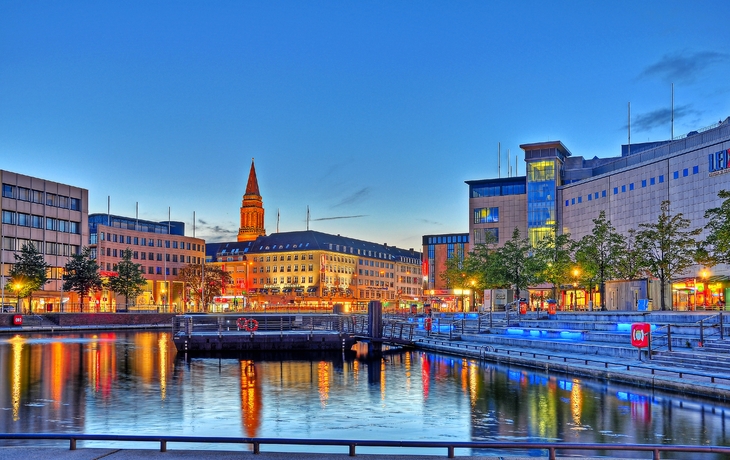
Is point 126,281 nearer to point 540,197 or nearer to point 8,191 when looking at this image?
point 8,191

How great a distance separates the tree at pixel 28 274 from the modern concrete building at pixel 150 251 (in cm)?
4137

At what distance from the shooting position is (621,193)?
113 meters

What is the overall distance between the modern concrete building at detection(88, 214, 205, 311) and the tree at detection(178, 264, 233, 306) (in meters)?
1.93

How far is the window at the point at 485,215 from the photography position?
14462 cm

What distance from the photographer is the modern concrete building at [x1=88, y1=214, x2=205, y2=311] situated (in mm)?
154250

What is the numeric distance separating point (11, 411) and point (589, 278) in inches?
2636

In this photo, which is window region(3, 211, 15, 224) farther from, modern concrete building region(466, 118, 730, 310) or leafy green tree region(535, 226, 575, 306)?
modern concrete building region(466, 118, 730, 310)

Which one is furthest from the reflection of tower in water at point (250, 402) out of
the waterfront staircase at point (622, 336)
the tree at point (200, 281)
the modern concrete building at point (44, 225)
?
the tree at point (200, 281)

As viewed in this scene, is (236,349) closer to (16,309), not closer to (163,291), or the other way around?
(16,309)

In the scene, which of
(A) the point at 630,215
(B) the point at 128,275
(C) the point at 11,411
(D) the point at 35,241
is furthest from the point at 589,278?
(D) the point at 35,241

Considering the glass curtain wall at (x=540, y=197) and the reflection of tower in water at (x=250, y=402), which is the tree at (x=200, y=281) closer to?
the glass curtain wall at (x=540, y=197)

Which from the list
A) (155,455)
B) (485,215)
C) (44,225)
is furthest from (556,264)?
(44,225)

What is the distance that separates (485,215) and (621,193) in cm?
3671

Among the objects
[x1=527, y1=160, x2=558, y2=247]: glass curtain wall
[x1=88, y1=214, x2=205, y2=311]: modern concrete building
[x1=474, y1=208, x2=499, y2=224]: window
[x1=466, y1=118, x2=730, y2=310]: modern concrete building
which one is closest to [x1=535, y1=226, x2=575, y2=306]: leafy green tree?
[x1=466, y1=118, x2=730, y2=310]: modern concrete building
